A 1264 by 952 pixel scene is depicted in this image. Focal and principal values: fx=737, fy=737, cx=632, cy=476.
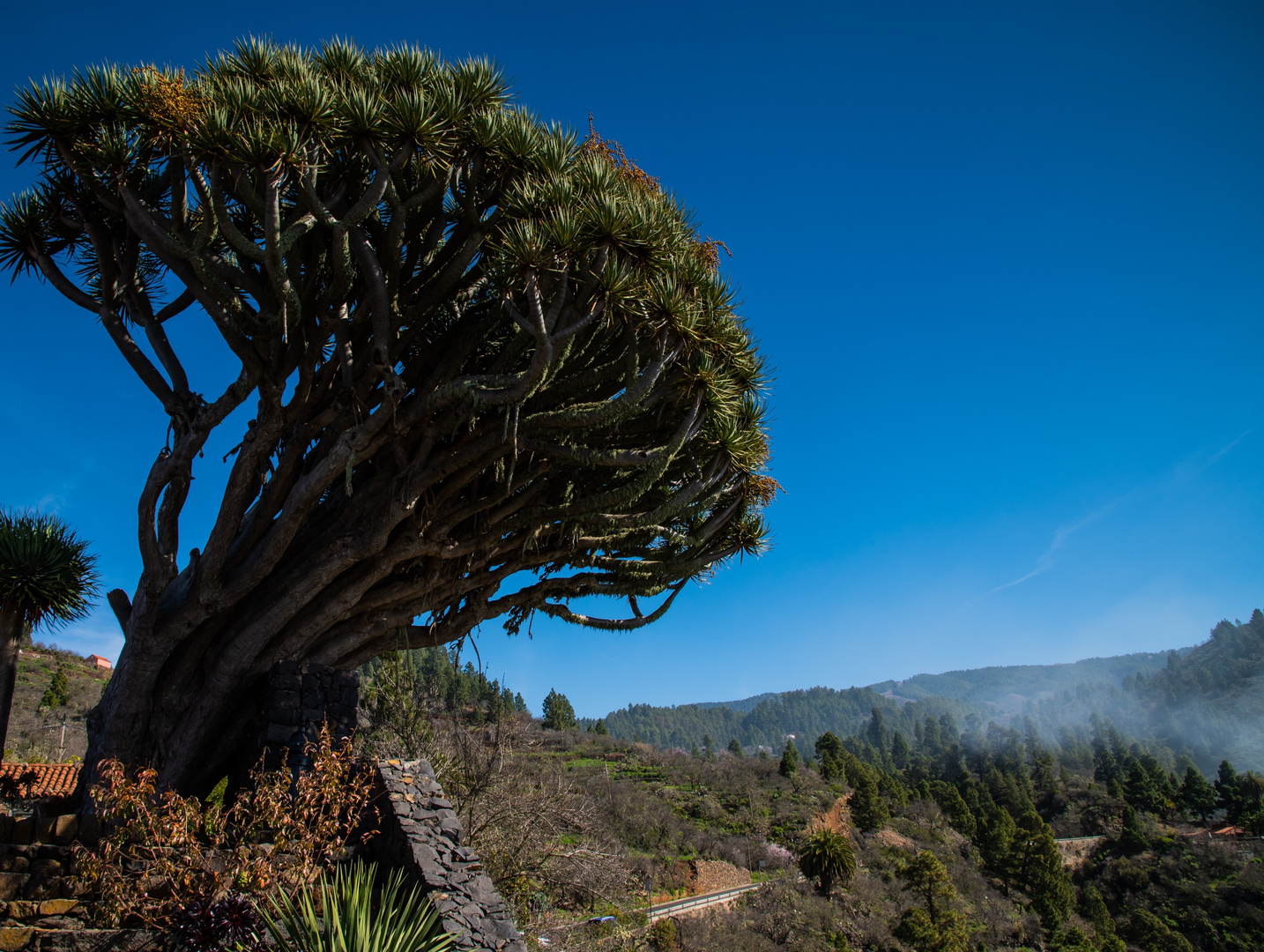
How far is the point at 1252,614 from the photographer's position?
156 meters

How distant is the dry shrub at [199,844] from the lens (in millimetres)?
→ 4953

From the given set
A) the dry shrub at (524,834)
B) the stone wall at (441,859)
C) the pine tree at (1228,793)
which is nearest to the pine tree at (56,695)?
the dry shrub at (524,834)

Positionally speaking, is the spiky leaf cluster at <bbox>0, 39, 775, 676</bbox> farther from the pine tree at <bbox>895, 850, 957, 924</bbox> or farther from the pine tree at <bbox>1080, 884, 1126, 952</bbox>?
the pine tree at <bbox>1080, 884, 1126, 952</bbox>

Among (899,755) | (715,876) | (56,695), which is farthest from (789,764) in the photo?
(899,755)

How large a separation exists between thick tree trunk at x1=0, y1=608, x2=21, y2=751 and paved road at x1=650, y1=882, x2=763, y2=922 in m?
17.6

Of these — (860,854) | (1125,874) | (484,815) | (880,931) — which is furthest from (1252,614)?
(484,815)

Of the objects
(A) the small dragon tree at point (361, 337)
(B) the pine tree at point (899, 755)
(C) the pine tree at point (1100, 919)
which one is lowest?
(C) the pine tree at point (1100, 919)

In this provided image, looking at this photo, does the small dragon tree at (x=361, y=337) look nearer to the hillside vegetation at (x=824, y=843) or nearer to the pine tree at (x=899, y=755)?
the hillside vegetation at (x=824, y=843)

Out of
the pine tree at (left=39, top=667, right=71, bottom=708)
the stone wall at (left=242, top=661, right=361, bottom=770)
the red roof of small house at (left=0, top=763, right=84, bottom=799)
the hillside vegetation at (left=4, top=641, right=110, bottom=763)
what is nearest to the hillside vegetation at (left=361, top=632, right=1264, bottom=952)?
the stone wall at (left=242, top=661, right=361, bottom=770)

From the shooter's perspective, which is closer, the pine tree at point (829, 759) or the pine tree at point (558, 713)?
the pine tree at point (829, 759)

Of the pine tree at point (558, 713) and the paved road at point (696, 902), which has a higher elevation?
the pine tree at point (558, 713)

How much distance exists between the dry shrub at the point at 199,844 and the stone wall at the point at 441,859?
49 centimetres

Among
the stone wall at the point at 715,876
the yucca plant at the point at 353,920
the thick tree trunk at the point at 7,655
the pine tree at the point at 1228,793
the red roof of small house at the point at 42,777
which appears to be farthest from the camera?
the pine tree at the point at 1228,793

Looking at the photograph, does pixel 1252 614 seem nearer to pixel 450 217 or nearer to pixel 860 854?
pixel 860 854
